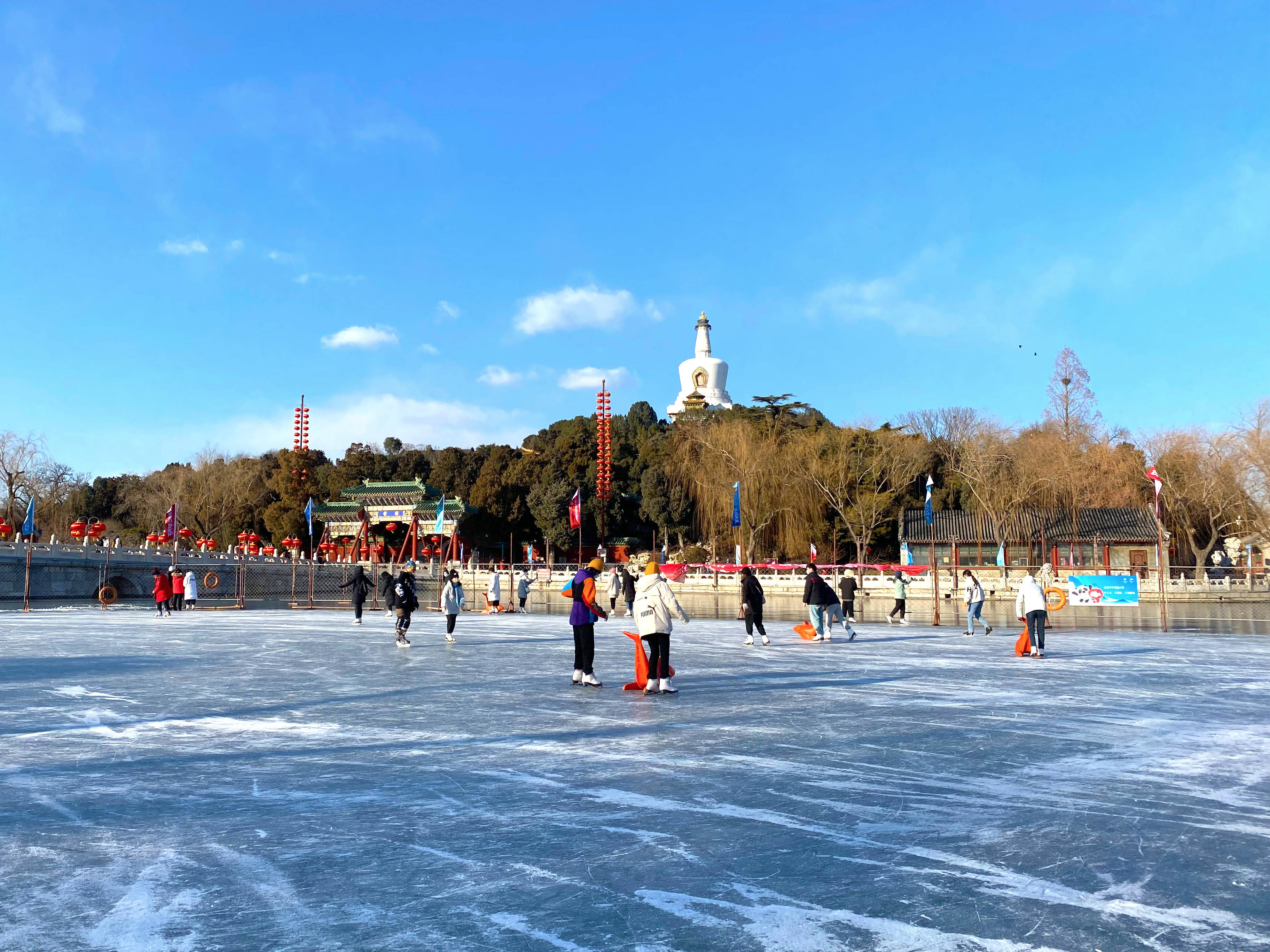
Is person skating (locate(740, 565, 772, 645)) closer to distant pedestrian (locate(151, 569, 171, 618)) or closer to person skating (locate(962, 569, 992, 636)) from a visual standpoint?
person skating (locate(962, 569, 992, 636))

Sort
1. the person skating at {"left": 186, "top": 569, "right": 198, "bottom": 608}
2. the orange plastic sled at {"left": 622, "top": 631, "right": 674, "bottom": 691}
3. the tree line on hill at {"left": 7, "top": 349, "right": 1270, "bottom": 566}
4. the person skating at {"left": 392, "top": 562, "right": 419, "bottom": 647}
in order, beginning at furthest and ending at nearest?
the tree line on hill at {"left": 7, "top": 349, "right": 1270, "bottom": 566} < the person skating at {"left": 186, "top": 569, "right": 198, "bottom": 608} < the person skating at {"left": 392, "top": 562, "right": 419, "bottom": 647} < the orange plastic sled at {"left": 622, "top": 631, "right": 674, "bottom": 691}

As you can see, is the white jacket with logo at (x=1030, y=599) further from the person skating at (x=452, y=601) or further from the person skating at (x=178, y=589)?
the person skating at (x=178, y=589)

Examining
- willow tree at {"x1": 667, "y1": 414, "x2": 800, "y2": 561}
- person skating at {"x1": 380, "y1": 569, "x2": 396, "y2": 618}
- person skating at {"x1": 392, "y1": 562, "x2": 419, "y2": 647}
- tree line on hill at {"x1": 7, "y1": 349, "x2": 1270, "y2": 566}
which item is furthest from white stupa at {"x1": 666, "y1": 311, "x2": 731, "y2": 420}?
person skating at {"x1": 392, "y1": 562, "x2": 419, "y2": 647}

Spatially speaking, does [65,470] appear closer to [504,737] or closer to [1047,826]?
[504,737]

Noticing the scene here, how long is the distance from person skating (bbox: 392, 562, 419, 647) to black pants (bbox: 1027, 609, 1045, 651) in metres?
10.2

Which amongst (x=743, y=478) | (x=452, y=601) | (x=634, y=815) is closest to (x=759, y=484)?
(x=743, y=478)

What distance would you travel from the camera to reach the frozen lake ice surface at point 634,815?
149 inches

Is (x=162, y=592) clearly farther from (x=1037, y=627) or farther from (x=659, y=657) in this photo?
(x=1037, y=627)

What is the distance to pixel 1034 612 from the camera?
1454 centimetres

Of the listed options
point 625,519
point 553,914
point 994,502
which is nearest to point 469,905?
point 553,914

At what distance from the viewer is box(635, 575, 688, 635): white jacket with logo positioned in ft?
32.9

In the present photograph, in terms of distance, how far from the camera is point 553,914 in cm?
388

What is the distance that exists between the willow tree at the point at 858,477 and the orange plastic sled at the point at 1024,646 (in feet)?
133

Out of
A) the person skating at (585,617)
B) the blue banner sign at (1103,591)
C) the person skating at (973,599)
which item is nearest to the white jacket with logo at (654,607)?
the person skating at (585,617)
